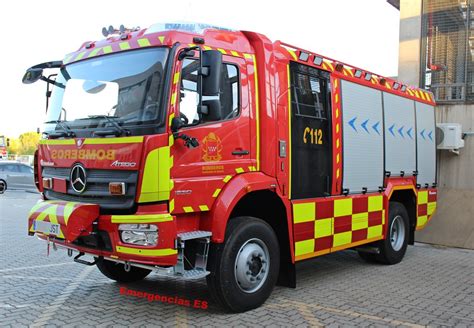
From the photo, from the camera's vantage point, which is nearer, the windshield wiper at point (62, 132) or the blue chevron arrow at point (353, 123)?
the windshield wiper at point (62, 132)

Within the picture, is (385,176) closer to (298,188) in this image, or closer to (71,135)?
(298,188)

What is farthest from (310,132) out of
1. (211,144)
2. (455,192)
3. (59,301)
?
(455,192)

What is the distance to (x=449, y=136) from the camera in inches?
372

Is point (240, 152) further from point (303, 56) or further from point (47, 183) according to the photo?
point (47, 183)

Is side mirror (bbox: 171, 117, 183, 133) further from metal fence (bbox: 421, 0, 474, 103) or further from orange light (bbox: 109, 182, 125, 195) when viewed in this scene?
metal fence (bbox: 421, 0, 474, 103)

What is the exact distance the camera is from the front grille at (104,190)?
14.1ft

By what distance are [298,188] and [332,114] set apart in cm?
126

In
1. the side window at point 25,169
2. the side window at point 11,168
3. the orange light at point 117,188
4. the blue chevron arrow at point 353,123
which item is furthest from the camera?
the side window at point 25,169

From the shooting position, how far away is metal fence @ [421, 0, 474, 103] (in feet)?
32.7

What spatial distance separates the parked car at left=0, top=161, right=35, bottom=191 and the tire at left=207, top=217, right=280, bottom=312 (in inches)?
787

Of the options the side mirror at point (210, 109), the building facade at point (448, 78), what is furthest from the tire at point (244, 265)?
the building facade at point (448, 78)

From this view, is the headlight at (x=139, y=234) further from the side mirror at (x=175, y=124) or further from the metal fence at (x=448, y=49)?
the metal fence at (x=448, y=49)

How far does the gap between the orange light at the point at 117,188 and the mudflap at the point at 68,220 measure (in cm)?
24

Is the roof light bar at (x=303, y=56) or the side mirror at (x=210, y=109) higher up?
the roof light bar at (x=303, y=56)
